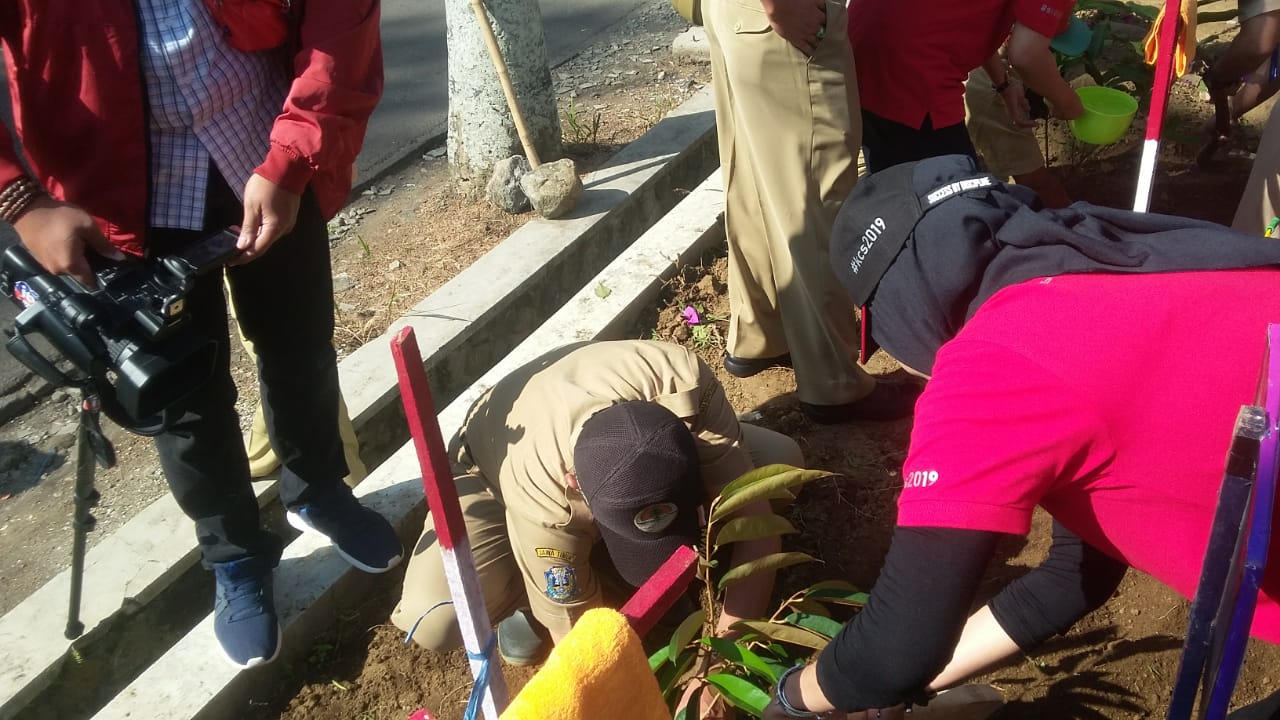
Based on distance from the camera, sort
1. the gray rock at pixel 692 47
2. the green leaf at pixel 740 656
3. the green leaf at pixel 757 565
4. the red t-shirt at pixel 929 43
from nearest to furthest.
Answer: the green leaf at pixel 757 565 → the green leaf at pixel 740 656 → the red t-shirt at pixel 929 43 → the gray rock at pixel 692 47

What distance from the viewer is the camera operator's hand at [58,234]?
5.36 feet

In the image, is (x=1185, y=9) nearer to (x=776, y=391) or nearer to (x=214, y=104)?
(x=776, y=391)

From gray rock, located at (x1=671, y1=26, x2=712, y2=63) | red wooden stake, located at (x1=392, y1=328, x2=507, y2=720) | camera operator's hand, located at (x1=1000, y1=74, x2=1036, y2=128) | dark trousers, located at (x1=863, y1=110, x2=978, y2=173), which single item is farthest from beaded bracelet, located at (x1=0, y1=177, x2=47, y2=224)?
gray rock, located at (x1=671, y1=26, x2=712, y2=63)

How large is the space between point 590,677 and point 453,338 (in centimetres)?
227

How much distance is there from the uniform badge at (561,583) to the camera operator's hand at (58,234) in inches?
38.6

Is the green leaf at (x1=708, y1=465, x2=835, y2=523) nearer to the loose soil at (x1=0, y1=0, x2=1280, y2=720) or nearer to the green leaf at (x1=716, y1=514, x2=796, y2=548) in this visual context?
the green leaf at (x1=716, y1=514, x2=796, y2=548)

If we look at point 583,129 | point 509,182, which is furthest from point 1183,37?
point 583,129

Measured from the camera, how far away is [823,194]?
8.07ft

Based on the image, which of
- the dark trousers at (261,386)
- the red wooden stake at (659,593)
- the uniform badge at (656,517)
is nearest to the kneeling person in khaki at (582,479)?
the uniform badge at (656,517)

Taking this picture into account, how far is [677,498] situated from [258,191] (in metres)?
0.93

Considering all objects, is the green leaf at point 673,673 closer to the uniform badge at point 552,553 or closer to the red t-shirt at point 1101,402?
the uniform badge at point 552,553

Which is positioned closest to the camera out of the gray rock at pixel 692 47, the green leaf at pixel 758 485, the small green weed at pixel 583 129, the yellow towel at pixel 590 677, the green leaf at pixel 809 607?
the yellow towel at pixel 590 677

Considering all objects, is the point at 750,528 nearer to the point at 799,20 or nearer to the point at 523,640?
the point at 523,640

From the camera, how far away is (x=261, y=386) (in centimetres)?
226
